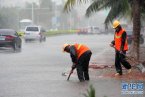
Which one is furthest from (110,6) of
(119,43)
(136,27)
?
(119,43)

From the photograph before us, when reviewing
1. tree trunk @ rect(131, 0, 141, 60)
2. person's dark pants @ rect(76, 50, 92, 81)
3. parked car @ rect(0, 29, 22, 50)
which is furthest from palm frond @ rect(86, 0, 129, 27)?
person's dark pants @ rect(76, 50, 92, 81)

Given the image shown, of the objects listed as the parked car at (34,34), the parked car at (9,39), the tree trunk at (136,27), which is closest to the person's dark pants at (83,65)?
the tree trunk at (136,27)

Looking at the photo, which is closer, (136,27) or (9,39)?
(136,27)

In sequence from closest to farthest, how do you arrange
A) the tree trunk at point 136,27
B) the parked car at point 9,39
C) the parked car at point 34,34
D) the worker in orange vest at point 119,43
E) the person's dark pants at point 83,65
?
the person's dark pants at point 83,65 < the worker in orange vest at point 119,43 < the tree trunk at point 136,27 < the parked car at point 9,39 < the parked car at point 34,34

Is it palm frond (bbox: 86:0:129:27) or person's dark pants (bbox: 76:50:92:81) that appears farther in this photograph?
palm frond (bbox: 86:0:129:27)

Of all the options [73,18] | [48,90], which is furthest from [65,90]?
[73,18]

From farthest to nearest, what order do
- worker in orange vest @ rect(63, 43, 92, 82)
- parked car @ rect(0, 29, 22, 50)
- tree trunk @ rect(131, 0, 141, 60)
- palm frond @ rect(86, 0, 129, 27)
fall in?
parked car @ rect(0, 29, 22, 50) < palm frond @ rect(86, 0, 129, 27) < tree trunk @ rect(131, 0, 141, 60) < worker in orange vest @ rect(63, 43, 92, 82)

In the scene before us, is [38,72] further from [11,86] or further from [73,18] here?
[73,18]

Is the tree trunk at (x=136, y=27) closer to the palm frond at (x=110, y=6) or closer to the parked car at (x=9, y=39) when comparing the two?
the palm frond at (x=110, y=6)

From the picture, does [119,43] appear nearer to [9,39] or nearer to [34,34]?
[9,39]

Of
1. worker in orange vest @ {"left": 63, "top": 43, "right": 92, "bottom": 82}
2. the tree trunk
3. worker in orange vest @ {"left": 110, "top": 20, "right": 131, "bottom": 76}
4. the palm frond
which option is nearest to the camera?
worker in orange vest @ {"left": 63, "top": 43, "right": 92, "bottom": 82}

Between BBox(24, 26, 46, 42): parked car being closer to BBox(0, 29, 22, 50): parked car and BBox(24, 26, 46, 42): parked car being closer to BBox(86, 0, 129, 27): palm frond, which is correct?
BBox(0, 29, 22, 50): parked car

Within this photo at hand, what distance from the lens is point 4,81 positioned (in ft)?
53.5

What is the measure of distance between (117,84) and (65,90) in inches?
72.7
